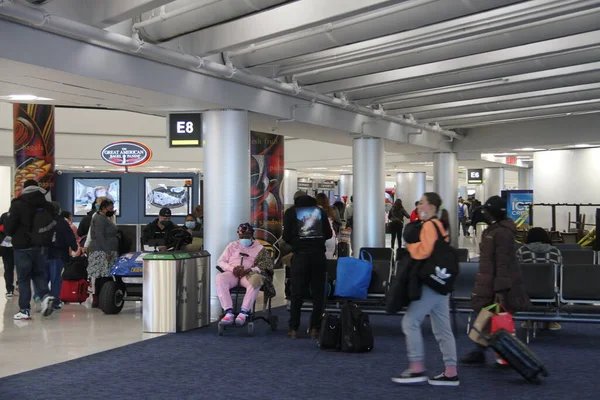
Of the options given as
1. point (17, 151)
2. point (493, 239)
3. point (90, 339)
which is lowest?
point (90, 339)

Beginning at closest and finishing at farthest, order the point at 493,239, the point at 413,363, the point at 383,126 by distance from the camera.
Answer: the point at 413,363 < the point at 493,239 < the point at 383,126

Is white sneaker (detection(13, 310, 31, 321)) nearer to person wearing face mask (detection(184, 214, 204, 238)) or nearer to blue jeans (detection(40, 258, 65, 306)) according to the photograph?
blue jeans (detection(40, 258, 65, 306))

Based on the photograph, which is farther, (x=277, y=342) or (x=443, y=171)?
(x=443, y=171)

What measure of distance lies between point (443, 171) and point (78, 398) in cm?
1610

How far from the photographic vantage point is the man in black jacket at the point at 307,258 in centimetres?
873

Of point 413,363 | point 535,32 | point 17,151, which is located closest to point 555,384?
point 413,363

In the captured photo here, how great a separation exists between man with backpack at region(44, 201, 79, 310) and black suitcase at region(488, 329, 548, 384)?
22.7ft

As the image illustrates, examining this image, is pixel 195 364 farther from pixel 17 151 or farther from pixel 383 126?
pixel 17 151

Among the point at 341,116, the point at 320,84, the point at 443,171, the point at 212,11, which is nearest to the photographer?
the point at 212,11

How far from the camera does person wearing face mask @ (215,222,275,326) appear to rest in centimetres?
921

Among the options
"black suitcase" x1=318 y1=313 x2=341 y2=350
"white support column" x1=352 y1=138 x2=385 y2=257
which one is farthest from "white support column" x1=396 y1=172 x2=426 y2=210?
"black suitcase" x1=318 y1=313 x2=341 y2=350

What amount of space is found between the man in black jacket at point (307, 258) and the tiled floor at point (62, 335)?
5.81 ft

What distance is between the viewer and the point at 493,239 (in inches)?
269

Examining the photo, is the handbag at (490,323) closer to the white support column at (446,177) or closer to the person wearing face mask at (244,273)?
the person wearing face mask at (244,273)
